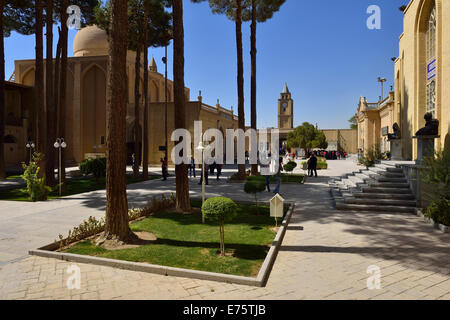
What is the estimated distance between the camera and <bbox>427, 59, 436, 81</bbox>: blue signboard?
13.8m

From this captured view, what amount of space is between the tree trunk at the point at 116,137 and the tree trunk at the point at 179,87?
8.98 ft

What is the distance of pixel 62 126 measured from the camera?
46.7 ft

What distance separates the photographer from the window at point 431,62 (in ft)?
46.1

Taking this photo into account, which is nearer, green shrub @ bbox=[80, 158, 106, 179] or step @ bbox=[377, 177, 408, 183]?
step @ bbox=[377, 177, 408, 183]

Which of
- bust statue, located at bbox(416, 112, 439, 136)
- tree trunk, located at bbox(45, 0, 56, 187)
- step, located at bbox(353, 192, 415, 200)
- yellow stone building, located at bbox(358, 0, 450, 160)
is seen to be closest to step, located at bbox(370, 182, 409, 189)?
step, located at bbox(353, 192, 415, 200)

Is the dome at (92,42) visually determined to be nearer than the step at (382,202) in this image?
No

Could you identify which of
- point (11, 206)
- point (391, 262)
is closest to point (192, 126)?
point (11, 206)

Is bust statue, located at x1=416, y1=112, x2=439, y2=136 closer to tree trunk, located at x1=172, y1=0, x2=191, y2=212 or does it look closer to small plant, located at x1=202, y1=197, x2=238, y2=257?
tree trunk, located at x1=172, y1=0, x2=191, y2=212

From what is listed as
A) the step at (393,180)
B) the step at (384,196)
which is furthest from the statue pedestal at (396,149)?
the step at (384,196)

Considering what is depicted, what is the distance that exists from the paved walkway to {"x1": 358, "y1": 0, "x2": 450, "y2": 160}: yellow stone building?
692 centimetres

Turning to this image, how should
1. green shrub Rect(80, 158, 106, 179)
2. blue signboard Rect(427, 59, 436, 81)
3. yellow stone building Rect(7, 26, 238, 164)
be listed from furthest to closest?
yellow stone building Rect(7, 26, 238, 164)
green shrub Rect(80, 158, 106, 179)
blue signboard Rect(427, 59, 436, 81)

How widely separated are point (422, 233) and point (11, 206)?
12547 mm

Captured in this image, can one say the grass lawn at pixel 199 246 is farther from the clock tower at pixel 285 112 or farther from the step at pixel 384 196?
the clock tower at pixel 285 112

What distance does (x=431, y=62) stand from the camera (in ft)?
46.7
